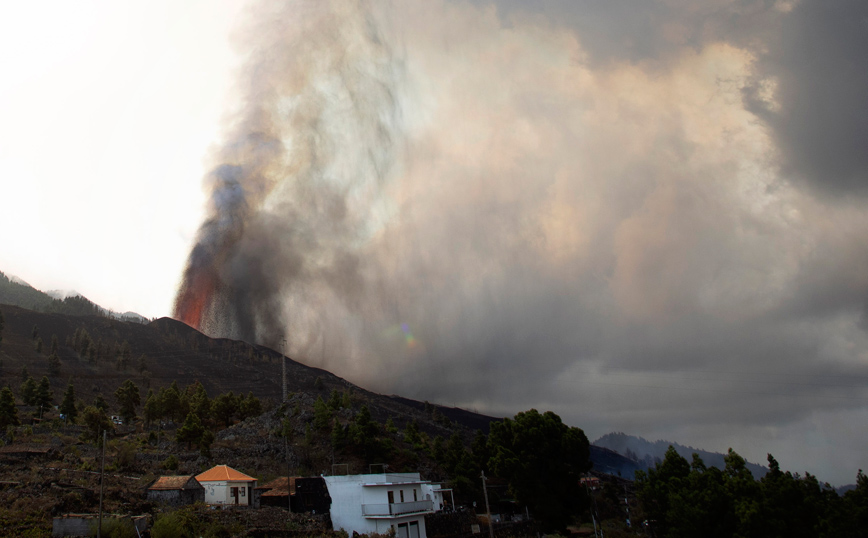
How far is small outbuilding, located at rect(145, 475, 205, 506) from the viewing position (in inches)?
2131

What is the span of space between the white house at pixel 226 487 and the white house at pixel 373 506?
10.2m

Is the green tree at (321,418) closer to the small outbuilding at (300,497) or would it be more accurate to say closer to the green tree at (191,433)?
the green tree at (191,433)

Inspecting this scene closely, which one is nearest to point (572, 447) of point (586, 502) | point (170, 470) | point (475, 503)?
point (586, 502)

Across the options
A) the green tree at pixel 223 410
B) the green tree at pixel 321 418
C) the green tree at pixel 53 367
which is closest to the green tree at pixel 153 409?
the green tree at pixel 223 410

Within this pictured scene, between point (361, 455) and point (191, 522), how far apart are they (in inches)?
2024

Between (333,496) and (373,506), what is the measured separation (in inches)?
202

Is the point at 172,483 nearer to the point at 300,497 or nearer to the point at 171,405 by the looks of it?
the point at 300,497

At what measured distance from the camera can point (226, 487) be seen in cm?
5962

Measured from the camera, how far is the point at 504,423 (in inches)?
2881

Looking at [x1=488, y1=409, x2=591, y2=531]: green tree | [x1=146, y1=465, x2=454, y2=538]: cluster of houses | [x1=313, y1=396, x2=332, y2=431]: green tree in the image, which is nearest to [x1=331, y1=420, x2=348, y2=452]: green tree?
[x1=313, y1=396, x2=332, y2=431]: green tree

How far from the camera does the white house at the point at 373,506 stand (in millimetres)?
56719

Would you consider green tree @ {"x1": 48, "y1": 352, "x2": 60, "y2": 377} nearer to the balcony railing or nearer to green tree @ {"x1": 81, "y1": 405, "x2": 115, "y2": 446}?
green tree @ {"x1": 81, "y1": 405, "x2": 115, "y2": 446}

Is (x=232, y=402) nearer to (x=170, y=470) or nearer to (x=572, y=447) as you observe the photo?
(x=170, y=470)

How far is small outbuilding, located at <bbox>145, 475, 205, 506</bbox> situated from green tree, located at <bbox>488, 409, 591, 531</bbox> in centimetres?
3460
